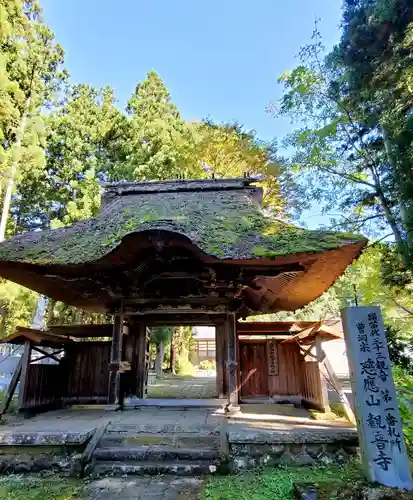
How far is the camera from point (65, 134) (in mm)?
17094

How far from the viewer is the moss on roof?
4.75 meters

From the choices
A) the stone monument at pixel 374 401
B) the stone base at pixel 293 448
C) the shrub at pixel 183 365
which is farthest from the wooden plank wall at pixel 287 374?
the shrub at pixel 183 365

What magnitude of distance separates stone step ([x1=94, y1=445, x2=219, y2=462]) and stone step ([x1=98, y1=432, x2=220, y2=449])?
145 mm

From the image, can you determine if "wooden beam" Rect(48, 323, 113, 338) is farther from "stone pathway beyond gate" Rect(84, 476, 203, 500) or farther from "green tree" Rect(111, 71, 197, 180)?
"green tree" Rect(111, 71, 197, 180)

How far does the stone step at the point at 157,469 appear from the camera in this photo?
13.3 ft

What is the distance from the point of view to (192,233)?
16.0 feet

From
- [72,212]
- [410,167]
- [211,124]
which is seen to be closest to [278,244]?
[410,167]

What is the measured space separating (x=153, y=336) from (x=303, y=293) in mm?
9153

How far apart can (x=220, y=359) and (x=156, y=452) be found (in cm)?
289

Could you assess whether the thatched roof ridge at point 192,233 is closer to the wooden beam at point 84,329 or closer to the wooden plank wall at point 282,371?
the wooden beam at point 84,329

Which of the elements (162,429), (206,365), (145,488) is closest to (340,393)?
(162,429)

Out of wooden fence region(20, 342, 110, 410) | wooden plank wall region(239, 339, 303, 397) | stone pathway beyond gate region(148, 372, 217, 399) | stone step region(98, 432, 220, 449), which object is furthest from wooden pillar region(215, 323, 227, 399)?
wooden fence region(20, 342, 110, 410)

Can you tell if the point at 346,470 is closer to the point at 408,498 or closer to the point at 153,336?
the point at 408,498

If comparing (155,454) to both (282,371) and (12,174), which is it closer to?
(282,371)
